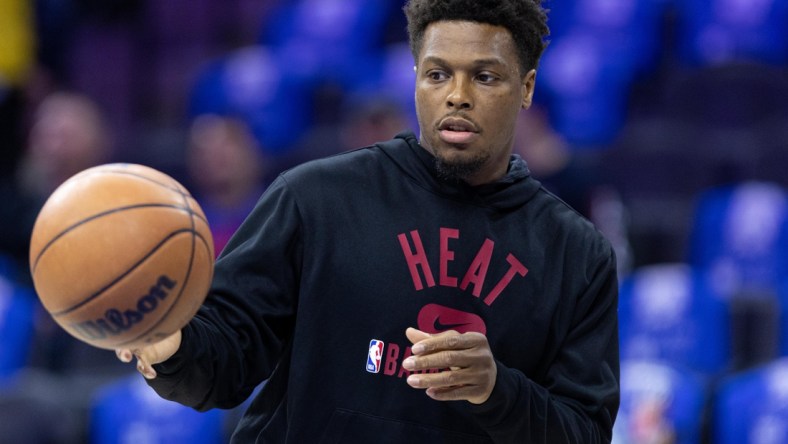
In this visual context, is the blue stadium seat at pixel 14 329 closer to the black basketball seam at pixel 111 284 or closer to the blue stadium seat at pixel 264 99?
the blue stadium seat at pixel 264 99

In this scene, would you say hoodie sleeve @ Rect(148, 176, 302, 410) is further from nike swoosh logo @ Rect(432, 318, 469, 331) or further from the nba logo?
nike swoosh logo @ Rect(432, 318, 469, 331)

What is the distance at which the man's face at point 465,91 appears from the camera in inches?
117

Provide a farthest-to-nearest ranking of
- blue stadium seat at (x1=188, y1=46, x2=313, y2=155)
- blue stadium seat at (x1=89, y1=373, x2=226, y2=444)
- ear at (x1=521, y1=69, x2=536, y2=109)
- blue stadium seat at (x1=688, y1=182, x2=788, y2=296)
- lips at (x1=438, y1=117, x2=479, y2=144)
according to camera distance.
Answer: blue stadium seat at (x1=188, y1=46, x2=313, y2=155), blue stadium seat at (x1=688, y1=182, x2=788, y2=296), blue stadium seat at (x1=89, y1=373, x2=226, y2=444), ear at (x1=521, y1=69, x2=536, y2=109), lips at (x1=438, y1=117, x2=479, y2=144)

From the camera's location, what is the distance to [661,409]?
212 inches

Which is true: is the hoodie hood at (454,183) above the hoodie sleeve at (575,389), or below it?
above

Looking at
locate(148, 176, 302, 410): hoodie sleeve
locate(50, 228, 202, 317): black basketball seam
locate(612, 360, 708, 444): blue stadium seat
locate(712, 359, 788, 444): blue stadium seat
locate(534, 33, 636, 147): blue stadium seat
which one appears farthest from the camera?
locate(534, 33, 636, 147): blue stadium seat

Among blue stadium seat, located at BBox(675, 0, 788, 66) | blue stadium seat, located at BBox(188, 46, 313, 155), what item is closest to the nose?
blue stadium seat, located at BBox(675, 0, 788, 66)

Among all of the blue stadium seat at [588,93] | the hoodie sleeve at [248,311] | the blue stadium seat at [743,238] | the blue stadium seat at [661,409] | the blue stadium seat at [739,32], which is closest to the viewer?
the hoodie sleeve at [248,311]

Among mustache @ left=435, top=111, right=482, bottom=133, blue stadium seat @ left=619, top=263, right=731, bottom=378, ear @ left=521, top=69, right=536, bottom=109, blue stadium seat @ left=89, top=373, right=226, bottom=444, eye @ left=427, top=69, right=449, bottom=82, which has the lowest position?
blue stadium seat @ left=89, top=373, right=226, bottom=444

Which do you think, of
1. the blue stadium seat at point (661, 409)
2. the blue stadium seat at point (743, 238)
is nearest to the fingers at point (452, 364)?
the blue stadium seat at point (661, 409)

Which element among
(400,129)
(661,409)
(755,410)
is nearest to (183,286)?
(661,409)

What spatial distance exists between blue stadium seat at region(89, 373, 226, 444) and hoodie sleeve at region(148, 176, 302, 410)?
103 inches

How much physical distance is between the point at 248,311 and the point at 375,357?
0.32 metres

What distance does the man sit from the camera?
2871mm
